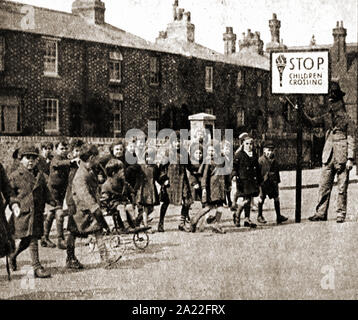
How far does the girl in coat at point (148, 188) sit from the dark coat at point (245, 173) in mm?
1310

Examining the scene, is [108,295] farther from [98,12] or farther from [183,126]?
[183,126]

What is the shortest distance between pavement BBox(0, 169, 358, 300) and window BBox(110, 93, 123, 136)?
14977 mm

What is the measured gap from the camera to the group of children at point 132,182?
7.84 meters

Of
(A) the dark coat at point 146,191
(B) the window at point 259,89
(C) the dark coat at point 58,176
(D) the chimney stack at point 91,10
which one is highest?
(D) the chimney stack at point 91,10

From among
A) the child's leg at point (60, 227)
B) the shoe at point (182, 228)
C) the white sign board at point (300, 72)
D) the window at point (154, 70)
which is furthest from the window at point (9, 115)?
the white sign board at point (300, 72)

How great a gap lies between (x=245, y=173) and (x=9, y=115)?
1378 cm

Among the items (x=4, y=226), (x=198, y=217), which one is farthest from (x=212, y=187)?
(x=4, y=226)

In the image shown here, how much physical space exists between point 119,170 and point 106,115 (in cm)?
1510

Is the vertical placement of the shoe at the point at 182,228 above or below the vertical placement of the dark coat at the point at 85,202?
below

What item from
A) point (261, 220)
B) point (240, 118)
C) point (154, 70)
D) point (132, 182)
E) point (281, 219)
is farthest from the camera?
point (240, 118)

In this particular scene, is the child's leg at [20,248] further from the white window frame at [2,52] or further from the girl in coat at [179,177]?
the white window frame at [2,52]

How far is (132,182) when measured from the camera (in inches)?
432

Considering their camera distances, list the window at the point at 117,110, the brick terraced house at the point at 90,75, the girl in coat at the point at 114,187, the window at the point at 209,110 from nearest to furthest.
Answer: the girl in coat at the point at 114,187 → the brick terraced house at the point at 90,75 → the window at the point at 117,110 → the window at the point at 209,110

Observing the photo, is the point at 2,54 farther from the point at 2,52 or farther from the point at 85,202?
the point at 85,202
